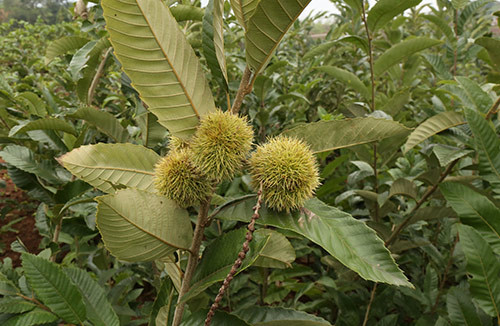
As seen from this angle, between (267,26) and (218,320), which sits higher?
(267,26)

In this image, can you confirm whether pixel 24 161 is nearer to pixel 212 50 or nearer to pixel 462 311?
pixel 212 50

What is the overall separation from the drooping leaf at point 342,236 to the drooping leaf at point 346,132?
149 mm

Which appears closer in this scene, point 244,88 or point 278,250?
point 244,88

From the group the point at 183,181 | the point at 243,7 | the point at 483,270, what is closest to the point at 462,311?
the point at 483,270

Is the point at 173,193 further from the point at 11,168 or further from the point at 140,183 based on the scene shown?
the point at 11,168

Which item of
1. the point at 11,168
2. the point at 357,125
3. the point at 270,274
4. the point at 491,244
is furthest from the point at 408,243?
the point at 11,168

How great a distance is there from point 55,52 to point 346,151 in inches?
63.1

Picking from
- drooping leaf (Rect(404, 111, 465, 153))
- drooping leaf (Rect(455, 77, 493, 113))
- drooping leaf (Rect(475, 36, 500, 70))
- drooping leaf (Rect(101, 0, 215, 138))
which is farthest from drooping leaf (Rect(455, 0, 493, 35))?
drooping leaf (Rect(101, 0, 215, 138))

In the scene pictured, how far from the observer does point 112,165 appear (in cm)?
78

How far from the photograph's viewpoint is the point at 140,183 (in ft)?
2.70

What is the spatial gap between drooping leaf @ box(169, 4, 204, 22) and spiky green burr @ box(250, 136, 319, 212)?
2.57ft

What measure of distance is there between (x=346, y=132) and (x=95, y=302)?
0.93m

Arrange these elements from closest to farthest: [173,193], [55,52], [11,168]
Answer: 1. [173,193]
2. [11,168]
3. [55,52]

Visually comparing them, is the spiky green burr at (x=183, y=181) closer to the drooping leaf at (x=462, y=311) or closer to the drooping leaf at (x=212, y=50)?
the drooping leaf at (x=212, y=50)
